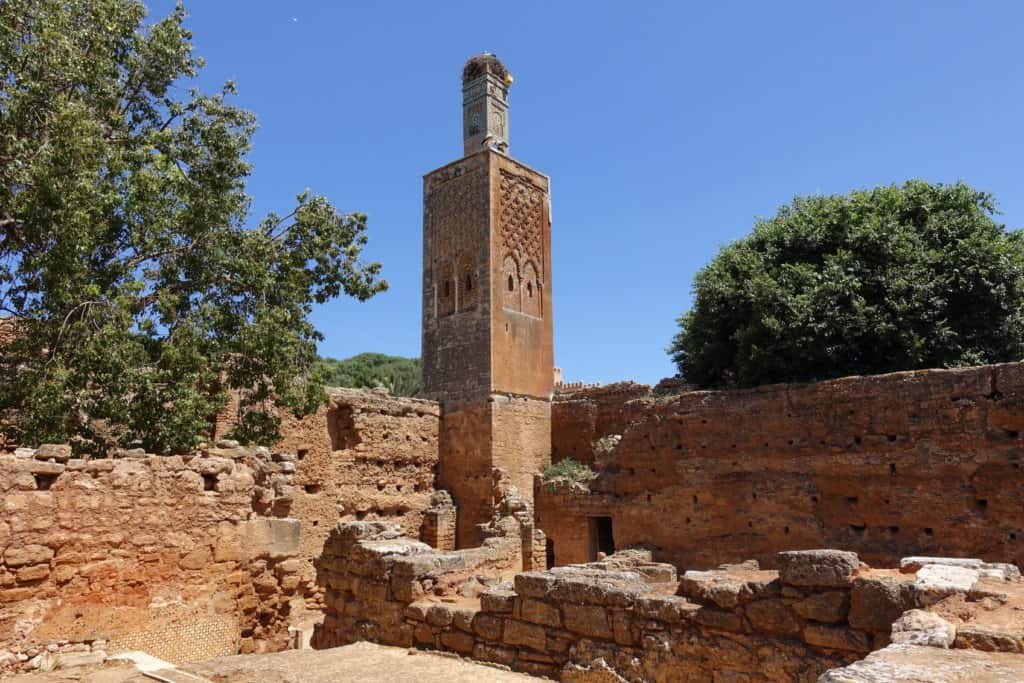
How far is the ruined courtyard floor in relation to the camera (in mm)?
5250

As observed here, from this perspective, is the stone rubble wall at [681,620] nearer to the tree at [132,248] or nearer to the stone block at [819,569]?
the stone block at [819,569]

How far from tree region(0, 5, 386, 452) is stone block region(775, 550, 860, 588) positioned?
7.75 meters

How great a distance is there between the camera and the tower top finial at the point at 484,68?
20.3 meters

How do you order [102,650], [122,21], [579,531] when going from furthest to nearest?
[579,531]
[122,21]
[102,650]

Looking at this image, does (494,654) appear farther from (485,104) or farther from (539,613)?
(485,104)

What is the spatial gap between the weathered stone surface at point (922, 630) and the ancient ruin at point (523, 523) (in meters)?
0.02

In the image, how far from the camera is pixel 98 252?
1034 centimetres

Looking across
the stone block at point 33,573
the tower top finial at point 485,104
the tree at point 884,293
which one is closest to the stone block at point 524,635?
the stone block at point 33,573

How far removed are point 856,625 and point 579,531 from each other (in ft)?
40.8

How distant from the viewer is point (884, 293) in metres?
15.3

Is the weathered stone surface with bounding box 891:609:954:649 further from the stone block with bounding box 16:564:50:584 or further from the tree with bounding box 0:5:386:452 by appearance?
the tree with bounding box 0:5:386:452

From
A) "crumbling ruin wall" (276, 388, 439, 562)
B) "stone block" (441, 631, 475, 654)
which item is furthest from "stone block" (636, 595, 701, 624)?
"crumbling ruin wall" (276, 388, 439, 562)

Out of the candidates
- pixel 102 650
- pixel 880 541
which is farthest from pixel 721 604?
pixel 880 541

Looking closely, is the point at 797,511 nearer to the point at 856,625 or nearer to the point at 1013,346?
the point at 1013,346
